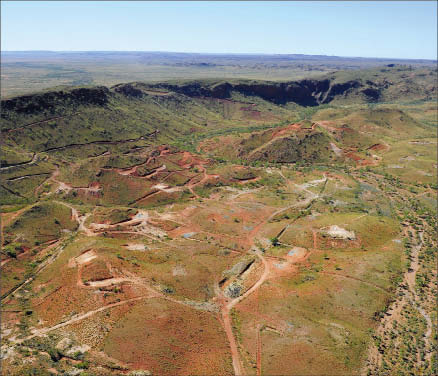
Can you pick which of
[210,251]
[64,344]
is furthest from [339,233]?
[64,344]

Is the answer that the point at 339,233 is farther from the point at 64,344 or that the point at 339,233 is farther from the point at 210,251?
the point at 64,344

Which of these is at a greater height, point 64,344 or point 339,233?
point 339,233

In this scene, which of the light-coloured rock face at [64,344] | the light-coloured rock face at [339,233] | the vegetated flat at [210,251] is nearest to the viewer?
the light-coloured rock face at [64,344]

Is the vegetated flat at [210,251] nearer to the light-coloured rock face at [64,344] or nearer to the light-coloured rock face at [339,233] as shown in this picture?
the light-coloured rock face at [64,344]

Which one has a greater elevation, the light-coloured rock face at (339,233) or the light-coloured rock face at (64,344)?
the light-coloured rock face at (339,233)

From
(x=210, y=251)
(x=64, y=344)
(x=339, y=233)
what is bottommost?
A: (x=210, y=251)

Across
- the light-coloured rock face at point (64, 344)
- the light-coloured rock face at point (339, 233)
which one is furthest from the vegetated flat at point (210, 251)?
the light-coloured rock face at point (339, 233)

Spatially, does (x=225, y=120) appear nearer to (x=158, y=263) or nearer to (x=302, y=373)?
(x=158, y=263)

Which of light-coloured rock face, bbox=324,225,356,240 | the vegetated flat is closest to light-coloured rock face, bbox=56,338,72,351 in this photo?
the vegetated flat
